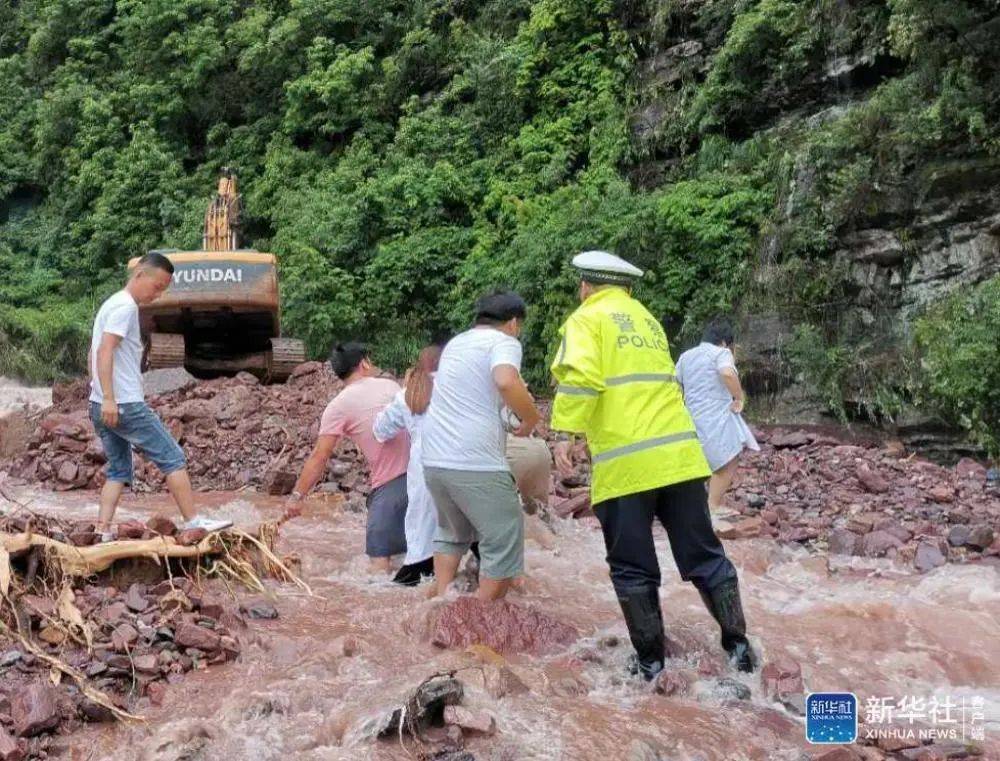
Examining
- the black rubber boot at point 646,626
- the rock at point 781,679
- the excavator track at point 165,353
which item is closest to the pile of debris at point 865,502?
the rock at point 781,679

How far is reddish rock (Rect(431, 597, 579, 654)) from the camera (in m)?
3.80

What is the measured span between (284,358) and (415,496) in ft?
27.7

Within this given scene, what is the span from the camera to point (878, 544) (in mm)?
5676

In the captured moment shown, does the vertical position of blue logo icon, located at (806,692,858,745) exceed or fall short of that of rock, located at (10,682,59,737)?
it falls short

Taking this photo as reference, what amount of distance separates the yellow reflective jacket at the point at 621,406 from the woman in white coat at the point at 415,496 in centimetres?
131

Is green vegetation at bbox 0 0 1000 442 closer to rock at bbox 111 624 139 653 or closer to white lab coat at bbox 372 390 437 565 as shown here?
white lab coat at bbox 372 390 437 565

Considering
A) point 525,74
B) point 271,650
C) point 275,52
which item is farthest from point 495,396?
point 275,52

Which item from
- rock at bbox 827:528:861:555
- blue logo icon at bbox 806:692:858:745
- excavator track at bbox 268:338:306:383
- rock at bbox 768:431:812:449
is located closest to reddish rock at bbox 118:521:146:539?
blue logo icon at bbox 806:692:858:745

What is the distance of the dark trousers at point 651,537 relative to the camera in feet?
11.1

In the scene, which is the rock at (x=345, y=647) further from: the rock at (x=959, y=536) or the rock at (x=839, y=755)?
the rock at (x=959, y=536)

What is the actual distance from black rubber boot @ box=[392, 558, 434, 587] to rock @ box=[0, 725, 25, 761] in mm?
2208

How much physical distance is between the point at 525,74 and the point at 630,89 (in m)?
2.18

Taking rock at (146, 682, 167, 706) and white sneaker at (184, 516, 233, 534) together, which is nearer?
rock at (146, 682, 167, 706)

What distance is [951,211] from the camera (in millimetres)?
9492
